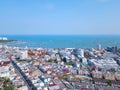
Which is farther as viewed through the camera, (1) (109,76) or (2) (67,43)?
(2) (67,43)

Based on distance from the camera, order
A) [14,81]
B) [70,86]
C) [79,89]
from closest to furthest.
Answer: [79,89], [70,86], [14,81]

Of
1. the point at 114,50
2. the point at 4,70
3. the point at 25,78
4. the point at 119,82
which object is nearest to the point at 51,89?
the point at 25,78

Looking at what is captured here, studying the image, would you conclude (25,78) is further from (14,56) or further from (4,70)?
(14,56)

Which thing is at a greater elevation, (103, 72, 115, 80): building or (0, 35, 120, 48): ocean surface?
(103, 72, 115, 80): building

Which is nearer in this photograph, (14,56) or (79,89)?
(79,89)

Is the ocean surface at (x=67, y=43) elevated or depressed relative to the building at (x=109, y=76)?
depressed

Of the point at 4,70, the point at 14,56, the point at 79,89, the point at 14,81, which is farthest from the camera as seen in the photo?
the point at 14,56

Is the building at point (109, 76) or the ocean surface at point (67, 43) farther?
the ocean surface at point (67, 43)

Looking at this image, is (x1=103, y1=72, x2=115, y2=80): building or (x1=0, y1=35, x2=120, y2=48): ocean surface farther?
(x1=0, y1=35, x2=120, y2=48): ocean surface

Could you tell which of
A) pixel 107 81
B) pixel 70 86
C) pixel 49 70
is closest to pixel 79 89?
pixel 70 86

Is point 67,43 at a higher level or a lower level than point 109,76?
lower
